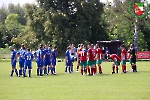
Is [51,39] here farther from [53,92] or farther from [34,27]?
[53,92]

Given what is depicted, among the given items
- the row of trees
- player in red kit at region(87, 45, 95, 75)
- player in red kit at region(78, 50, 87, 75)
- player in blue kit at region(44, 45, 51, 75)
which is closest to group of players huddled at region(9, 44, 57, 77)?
player in blue kit at region(44, 45, 51, 75)

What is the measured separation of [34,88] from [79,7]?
53.8 metres

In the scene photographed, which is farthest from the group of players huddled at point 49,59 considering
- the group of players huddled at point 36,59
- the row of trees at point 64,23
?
the row of trees at point 64,23

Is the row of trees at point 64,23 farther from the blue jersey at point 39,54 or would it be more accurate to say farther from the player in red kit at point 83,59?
the player in red kit at point 83,59

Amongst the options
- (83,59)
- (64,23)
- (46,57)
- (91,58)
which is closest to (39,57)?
(46,57)

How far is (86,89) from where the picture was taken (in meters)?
19.8

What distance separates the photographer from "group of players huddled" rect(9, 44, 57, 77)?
29516mm

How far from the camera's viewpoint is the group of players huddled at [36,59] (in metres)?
29.5

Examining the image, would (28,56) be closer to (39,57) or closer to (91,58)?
(39,57)

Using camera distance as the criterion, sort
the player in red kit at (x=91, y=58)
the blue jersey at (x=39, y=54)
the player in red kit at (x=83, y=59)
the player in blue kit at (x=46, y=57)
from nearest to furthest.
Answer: the player in red kit at (x=91, y=58) < the player in red kit at (x=83, y=59) < the blue jersey at (x=39, y=54) < the player in blue kit at (x=46, y=57)

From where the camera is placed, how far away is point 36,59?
3083 centimetres

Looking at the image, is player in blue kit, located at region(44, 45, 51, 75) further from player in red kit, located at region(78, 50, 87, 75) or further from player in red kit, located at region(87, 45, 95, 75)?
player in red kit, located at region(87, 45, 95, 75)

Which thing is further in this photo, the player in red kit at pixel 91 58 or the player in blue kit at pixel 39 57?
the player in blue kit at pixel 39 57

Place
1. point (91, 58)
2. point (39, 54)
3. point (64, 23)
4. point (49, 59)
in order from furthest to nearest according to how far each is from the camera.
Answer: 1. point (64, 23)
2. point (49, 59)
3. point (39, 54)
4. point (91, 58)
